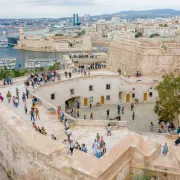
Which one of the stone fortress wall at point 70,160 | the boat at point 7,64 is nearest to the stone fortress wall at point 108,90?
the stone fortress wall at point 70,160

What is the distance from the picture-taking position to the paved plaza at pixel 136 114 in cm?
1954

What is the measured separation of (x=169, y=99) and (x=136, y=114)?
209 inches

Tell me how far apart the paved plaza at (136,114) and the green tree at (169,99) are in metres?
1.95

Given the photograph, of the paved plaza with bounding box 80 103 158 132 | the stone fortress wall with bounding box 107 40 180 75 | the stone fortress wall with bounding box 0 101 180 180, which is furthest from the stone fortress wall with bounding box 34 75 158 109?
the stone fortress wall with bounding box 0 101 180 180

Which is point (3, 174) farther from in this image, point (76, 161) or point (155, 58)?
point (155, 58)

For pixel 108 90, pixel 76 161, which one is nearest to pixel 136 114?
pixel 108 90

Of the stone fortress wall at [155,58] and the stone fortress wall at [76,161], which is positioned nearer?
the stone fortress wall at [76,161]

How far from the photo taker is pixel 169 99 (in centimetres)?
1658

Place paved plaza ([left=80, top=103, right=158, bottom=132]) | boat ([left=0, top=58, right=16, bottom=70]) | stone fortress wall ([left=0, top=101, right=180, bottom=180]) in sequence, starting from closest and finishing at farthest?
stone fortress wall ([left=0, top=101, right=180, bottom=180]), paved plaza ([left=80, top=103, right=158, bottom=132]), boat ([left=0, top=58, right=16, bottom=70])

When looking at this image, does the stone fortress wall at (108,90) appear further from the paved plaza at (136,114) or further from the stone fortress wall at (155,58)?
the stone fortress wall at (155,58)

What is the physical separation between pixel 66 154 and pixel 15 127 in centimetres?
344

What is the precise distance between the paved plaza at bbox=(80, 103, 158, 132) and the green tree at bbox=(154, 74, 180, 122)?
1.95 meters

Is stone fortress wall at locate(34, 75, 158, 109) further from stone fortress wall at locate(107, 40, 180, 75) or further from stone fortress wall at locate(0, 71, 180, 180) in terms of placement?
stone fortress wall at locate(0, 71, 180, 180)

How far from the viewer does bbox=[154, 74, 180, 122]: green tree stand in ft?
54.1
